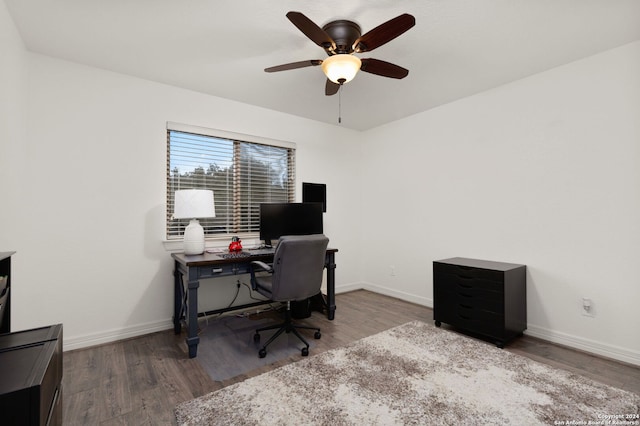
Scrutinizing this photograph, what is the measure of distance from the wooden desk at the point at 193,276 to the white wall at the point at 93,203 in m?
0.19

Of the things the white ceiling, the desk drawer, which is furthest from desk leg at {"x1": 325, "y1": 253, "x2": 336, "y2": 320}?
the white ceiling

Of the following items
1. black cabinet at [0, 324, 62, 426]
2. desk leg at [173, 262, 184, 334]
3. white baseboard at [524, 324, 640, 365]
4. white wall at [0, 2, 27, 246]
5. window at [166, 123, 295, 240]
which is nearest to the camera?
black cabinet at [0, 324, 62, 426]

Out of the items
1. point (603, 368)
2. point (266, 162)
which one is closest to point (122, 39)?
point (266, 162)

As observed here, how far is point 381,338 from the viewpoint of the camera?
9.46 feet

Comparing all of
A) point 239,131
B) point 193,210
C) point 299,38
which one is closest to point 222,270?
point 193,210

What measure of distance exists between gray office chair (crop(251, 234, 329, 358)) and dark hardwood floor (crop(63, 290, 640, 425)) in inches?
19.8

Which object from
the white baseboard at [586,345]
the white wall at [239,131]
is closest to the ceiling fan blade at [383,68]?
the white wall at [239,131]

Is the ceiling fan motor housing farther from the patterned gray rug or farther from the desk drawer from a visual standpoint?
the patterned gray rug

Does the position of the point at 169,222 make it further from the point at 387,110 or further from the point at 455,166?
the point at 455,166

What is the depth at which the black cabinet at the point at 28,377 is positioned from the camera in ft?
2.71

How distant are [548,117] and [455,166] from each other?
100 centimetres

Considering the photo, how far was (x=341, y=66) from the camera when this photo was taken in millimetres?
2074

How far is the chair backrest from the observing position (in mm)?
2521

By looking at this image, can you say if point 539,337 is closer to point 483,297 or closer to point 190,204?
point 483,297
